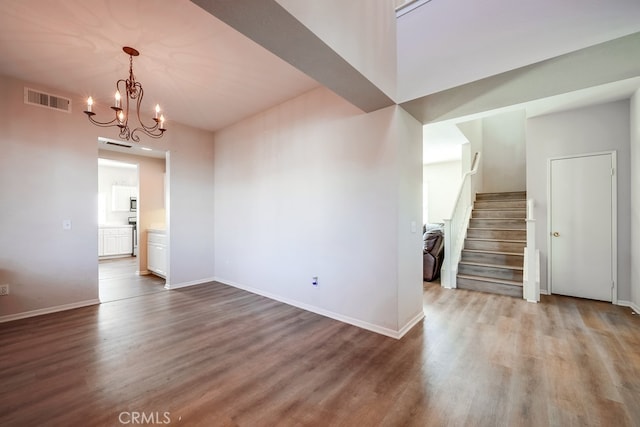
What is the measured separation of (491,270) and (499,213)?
5.52ft

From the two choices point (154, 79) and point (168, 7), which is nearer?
point (168, 7)

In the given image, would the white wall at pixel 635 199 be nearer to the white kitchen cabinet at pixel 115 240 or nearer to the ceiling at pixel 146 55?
the ceiling at pixel 146 55

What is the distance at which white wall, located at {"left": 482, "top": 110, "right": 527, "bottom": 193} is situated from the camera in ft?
22.6

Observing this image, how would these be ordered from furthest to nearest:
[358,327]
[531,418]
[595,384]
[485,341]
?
[358,327], [485,341], [595,384], [531,418]

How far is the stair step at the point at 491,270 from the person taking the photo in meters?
4.19

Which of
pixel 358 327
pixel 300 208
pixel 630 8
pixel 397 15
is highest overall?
pixel 397 15

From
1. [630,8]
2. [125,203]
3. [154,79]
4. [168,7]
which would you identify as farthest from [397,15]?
[125,203]

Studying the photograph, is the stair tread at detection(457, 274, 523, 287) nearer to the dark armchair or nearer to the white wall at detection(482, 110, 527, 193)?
the dark armchair

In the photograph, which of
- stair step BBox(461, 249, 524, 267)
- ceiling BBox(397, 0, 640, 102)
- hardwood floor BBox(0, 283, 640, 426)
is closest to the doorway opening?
hardwood floor BBox(0, 283, 640, 426)

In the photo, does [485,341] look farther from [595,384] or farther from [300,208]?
[300,208]

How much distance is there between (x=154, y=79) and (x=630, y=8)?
4.28 m

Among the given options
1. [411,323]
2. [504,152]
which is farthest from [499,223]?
[411,323]

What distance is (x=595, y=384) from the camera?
6.32 ft

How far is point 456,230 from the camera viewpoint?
4.88m
